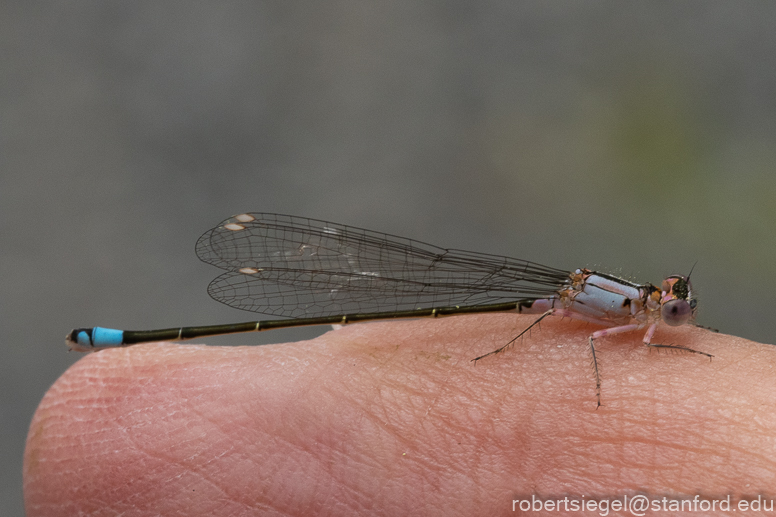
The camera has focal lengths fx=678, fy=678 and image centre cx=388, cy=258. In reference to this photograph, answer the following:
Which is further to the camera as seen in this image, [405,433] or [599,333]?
[599,333]

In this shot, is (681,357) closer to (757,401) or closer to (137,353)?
(757,401)

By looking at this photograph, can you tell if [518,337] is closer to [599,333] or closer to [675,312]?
[599,333]

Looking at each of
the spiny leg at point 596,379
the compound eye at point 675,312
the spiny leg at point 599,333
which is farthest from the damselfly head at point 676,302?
the spiny leg at point 596,379

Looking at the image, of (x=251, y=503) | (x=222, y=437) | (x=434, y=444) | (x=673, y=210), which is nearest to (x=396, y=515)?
(x=434, y=444)

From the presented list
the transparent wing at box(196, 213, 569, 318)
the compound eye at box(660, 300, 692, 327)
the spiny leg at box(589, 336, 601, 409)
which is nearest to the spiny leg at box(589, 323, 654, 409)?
the spiny leg at box(589, 336, 601, 409)

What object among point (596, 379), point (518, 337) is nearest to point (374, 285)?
point (518, 337)

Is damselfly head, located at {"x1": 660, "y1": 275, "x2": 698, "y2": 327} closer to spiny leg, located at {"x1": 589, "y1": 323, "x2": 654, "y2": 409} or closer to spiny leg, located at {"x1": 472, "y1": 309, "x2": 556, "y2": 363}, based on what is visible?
spiny leg, located at {"x1": 589, "y1": 323, "x2": 654, "y2": 409}
